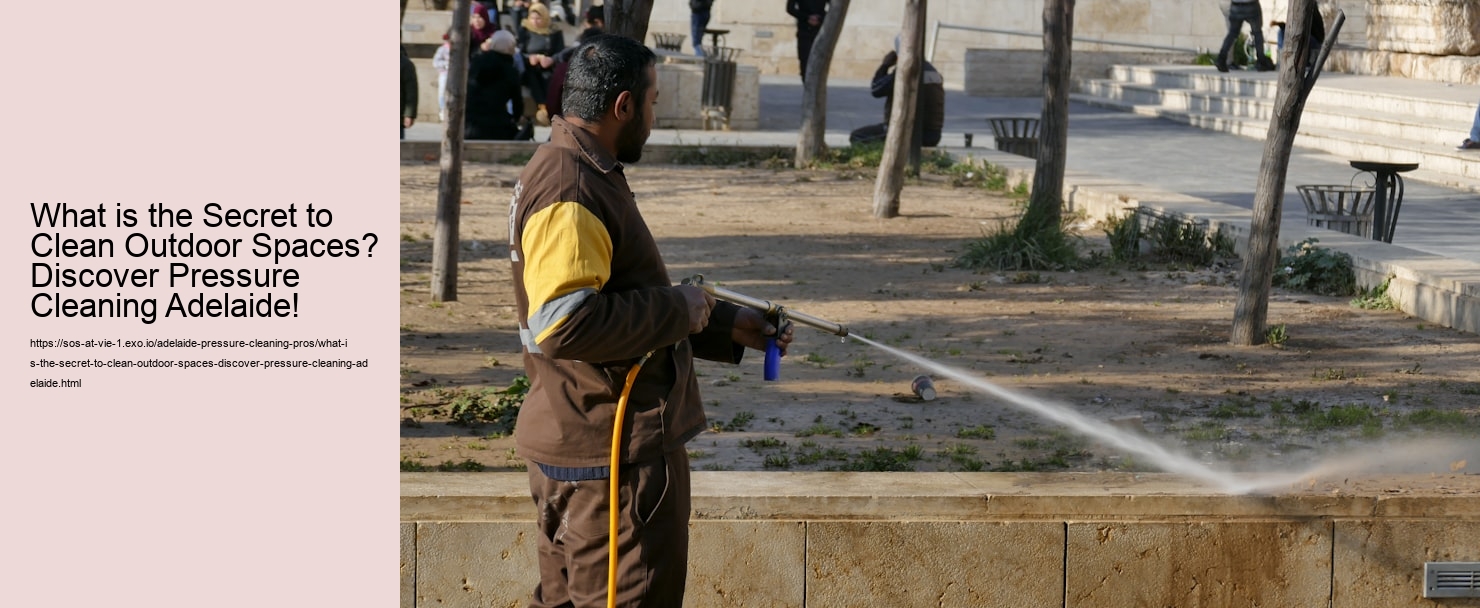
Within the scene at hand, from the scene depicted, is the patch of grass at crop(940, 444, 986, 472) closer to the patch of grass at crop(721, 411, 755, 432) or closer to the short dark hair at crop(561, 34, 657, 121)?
the patch of grass at crop(721, 411, 755, 432)

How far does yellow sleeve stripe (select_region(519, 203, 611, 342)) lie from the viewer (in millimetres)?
3281

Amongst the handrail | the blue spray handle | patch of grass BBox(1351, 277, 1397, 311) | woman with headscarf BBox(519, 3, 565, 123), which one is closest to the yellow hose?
the blue spray handle

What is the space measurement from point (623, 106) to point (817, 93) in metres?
14.7

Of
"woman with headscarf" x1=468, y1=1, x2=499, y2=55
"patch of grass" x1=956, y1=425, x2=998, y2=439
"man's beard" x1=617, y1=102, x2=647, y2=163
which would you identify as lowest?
"patch of grass" x1=956, y1=425, x2=998, y2=439

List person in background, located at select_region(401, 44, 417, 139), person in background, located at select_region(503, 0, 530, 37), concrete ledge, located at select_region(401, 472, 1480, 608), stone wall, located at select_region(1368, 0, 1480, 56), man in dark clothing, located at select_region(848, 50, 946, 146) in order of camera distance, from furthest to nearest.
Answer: person in background, located at select_region(503, 0, 530, 37) → stone wall, located at select_region(1368, 0, 1480, 56) → person in background, located at select_region(401, 44, 417, 139) → man in dark clothing, located at select_region(848, 50, 946, 146) → concrete ledge, located at select_region(401, 472, 1480, 608)

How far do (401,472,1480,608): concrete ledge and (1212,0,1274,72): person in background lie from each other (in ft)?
69.9

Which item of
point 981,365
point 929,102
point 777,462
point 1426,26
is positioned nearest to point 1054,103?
point 929,102

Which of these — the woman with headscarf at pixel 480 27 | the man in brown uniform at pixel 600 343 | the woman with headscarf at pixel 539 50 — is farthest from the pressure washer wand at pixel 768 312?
the woman with headscarf at pixel 480 27

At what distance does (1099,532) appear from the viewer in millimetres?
4789

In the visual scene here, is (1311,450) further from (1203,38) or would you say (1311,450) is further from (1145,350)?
(1203,38)

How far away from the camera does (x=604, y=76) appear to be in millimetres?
3416

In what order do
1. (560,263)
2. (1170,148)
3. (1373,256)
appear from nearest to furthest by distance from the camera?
(560,263)
(1373,256)
(1170,148)

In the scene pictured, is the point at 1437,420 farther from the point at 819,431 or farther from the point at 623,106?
the point at 623,106
